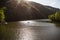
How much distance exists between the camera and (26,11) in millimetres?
4004

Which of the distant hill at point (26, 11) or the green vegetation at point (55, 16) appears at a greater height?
the distant hill at point (26, 11)

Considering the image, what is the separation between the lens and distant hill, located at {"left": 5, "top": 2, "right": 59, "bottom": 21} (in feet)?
12.9

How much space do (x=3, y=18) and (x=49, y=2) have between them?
4.45ft

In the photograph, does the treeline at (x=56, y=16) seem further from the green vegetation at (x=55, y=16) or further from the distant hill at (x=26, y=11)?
the distant hill at (x=26, y=11)

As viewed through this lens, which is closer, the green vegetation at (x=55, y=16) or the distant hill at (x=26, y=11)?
the green vegetation at (x=55, y=16)

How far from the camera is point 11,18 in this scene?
4.00 metres

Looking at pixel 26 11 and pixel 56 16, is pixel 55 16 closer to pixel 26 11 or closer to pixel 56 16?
pixel 56 16

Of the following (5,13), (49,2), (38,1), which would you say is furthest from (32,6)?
(5,13)

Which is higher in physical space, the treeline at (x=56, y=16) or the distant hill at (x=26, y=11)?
the distant hill at (x=26, y=11)

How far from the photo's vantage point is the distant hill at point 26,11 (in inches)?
155

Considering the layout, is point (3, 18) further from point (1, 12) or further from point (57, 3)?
point (57, 3)

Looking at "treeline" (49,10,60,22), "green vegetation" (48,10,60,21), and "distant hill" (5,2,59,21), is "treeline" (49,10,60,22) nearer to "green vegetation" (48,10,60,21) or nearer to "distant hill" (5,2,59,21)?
"green vegetation" (48,10,60,21)

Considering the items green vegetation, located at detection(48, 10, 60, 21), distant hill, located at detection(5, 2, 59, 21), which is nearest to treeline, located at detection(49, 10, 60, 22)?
green vegetation, located at detection(48, 10, 60, 21)

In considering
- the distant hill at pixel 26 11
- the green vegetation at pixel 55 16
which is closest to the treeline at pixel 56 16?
the green vegetation at pixel 55 16
